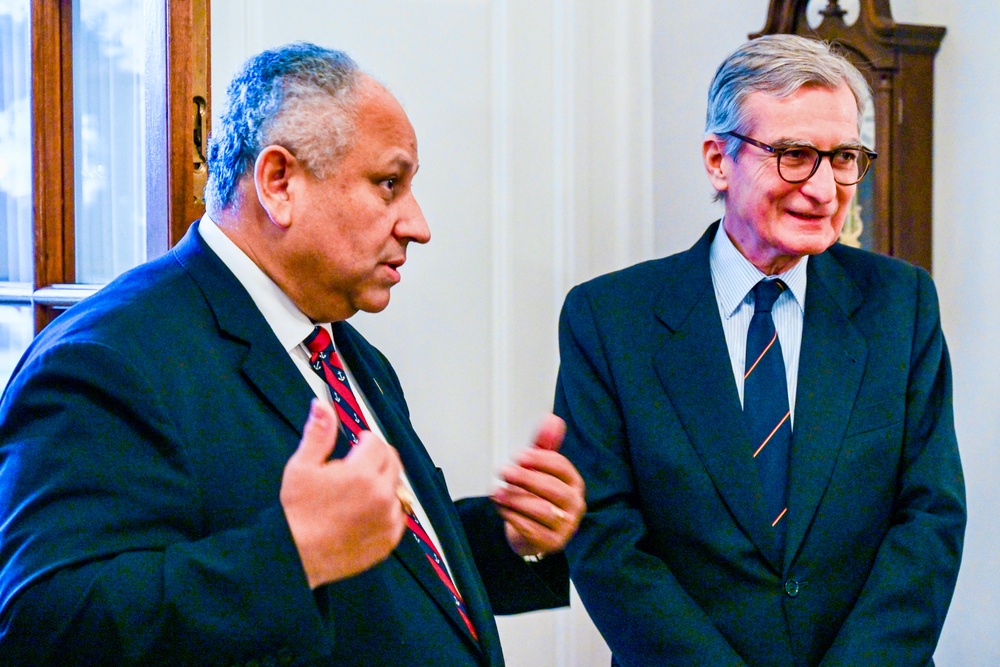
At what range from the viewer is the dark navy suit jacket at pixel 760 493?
1.75 meters

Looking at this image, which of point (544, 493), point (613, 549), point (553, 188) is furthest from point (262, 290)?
point (553, 188)

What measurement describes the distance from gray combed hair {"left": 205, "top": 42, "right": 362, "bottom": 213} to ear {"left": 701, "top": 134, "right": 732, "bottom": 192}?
779 millimetres

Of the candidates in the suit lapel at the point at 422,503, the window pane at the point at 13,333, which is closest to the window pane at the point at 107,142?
the window pane at the point at 13,333

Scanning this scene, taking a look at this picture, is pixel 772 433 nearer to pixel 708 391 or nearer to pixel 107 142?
pixel 708 391

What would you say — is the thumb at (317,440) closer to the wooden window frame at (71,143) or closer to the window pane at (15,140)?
the wooden window frame at (71,143)

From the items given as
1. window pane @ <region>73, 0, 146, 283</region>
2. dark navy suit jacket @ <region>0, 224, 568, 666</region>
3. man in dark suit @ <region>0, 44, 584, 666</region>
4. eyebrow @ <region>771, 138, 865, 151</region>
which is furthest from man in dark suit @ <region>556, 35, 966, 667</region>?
window pane @ <region>73, 0, 146, 283</region>

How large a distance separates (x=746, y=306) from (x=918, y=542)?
1.66 ft

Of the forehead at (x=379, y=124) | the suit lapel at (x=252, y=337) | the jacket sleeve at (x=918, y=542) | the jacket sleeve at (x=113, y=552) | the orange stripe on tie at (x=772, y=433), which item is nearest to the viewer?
the jacket sleeve at (x=113, y=552)

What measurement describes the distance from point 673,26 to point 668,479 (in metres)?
1.46

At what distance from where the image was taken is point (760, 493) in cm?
178

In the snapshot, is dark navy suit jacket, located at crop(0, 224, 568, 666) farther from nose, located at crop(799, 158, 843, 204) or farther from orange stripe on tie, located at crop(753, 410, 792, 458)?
nose, located at crop(799, 158, 843, 204)

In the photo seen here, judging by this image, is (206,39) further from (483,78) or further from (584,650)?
(584,650)

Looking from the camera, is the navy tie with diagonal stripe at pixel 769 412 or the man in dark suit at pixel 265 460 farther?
the navy tie with diagonal stripe at pixel 769 412

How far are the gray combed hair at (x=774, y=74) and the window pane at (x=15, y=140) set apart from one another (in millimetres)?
1435
